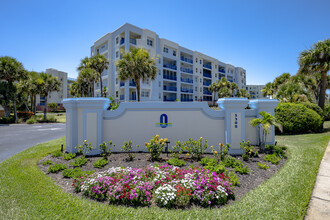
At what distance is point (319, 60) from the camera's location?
58.3 feet

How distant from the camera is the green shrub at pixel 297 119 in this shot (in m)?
13.3

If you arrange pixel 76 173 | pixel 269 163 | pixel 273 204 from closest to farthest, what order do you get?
pixel 273 204 < pixel 76 173 < pixel 269 163

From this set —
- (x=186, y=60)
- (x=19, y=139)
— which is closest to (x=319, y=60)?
(x=19, y=139)

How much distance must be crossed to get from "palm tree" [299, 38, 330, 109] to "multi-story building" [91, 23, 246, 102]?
53.5 ft

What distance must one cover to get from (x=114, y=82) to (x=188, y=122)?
28988 millimetres

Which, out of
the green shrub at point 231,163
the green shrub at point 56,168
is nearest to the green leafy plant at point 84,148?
the green shrub at point 56,168

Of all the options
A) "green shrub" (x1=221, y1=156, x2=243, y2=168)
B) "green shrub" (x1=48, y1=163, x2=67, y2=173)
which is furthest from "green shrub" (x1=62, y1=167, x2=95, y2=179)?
"green shrub" (x1=221, y1=156, x2=243, y2=168)

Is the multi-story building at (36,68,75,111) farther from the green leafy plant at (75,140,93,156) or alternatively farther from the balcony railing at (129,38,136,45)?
the green leafy plant at (75,140,93,156)

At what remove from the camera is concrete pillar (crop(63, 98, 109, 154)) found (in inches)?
316

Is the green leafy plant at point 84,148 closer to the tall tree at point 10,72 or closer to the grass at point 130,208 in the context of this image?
the grass at point 130,208

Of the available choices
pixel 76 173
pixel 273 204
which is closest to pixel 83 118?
pixel 76 173

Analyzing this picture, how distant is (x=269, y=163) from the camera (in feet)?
22.5

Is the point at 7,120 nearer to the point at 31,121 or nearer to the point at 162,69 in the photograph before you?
the point at 31,121

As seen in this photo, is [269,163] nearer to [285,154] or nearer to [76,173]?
[285,154]
